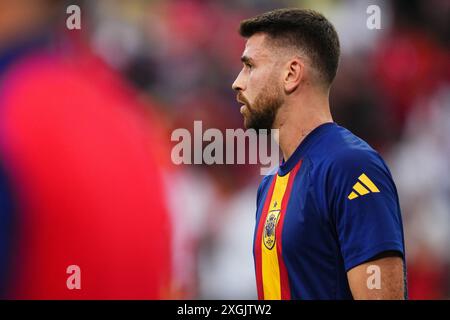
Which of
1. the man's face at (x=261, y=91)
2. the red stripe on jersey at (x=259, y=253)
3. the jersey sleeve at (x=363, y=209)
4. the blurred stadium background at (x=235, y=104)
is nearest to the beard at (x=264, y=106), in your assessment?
the man's face at (x=261, y=91)

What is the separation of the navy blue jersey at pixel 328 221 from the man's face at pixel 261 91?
19cm

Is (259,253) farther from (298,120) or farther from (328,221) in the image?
(298,120)

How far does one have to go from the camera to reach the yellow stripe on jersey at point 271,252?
2.18 meters

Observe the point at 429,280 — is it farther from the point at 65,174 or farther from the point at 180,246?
the point at 65,174

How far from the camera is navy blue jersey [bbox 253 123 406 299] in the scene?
6.35 ft

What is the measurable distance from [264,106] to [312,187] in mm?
411

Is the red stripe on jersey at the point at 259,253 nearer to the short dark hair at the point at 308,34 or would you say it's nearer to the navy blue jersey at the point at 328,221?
the navy blue jersey at the point at 328,221

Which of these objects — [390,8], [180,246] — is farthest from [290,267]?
[390,8]

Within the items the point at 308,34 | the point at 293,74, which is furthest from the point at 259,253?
the point at 308,34

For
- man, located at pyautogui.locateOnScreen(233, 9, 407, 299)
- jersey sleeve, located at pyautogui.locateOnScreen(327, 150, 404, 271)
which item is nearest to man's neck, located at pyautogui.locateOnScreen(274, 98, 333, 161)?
man, located at pyautogui.locateOnScreen(233, 9, 407, 299)
